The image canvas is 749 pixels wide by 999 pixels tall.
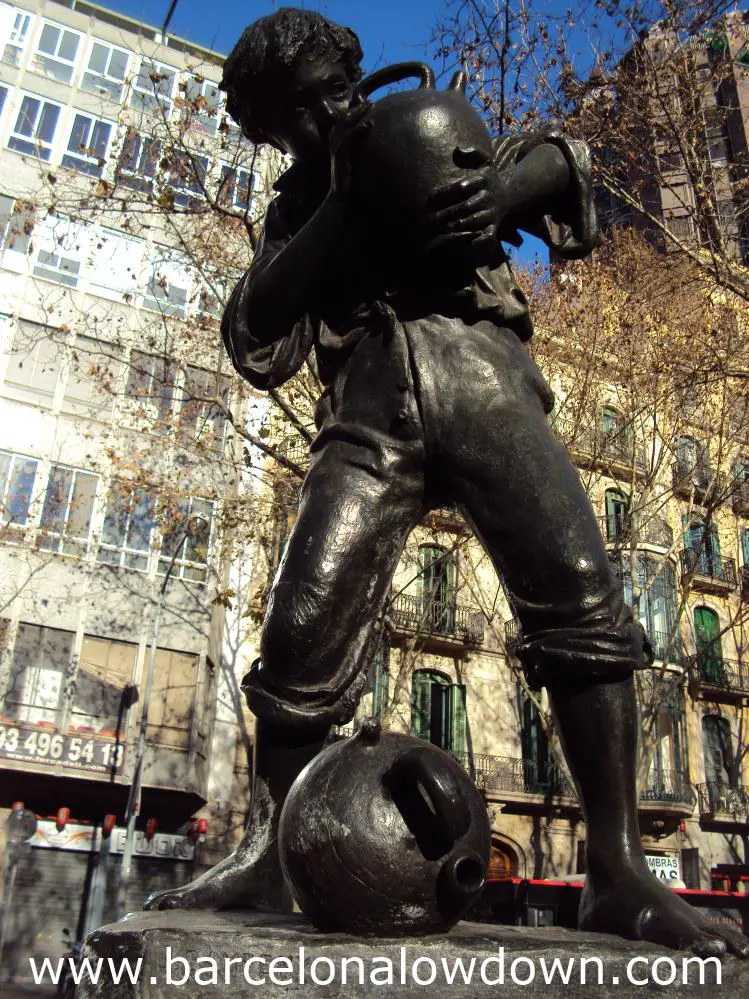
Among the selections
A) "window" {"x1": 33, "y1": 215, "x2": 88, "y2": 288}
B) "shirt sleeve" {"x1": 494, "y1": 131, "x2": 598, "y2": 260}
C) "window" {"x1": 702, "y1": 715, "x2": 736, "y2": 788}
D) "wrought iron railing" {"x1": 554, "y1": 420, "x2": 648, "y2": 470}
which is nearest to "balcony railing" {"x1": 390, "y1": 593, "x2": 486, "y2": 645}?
"wrought iron railing" {"x1": 554, "y1": 420, "x2": 648, "y2": 470}

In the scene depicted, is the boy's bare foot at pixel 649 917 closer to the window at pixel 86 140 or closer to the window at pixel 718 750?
the window at pixel 718 750

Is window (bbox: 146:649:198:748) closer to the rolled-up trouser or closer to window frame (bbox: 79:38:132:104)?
window frame (bbox: 79:38:132:104)

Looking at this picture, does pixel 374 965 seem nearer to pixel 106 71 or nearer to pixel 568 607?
pixel 568 607

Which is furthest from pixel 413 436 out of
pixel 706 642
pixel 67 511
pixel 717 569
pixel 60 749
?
pixel 717 569

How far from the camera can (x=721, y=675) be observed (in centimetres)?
2614

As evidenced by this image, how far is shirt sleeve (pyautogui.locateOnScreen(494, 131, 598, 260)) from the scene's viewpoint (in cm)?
262

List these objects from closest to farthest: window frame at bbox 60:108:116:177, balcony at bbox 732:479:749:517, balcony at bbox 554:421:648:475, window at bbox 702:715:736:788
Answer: balcony at bbox 554:421:648:475 < balcony at bbox 732:479:749:517 < window frame at bbox 60:108:116:177 < window at bbox 702:715:736:788

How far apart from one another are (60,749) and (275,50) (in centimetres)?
1967

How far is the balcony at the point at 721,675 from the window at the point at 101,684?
1508cm

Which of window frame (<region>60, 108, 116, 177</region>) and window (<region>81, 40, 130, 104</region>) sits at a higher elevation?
window (<region>81, 40, 130, 104</region>)

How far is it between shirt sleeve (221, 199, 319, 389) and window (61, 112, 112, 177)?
25.1 m

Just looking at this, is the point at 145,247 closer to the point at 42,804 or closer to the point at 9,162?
the point at 9,162

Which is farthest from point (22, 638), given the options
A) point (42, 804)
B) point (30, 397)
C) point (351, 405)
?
point (351, 405)

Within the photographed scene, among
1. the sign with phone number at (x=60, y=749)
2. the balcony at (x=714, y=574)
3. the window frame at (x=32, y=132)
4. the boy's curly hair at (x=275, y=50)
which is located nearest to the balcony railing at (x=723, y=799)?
the balcony at (x=714, y=574)
